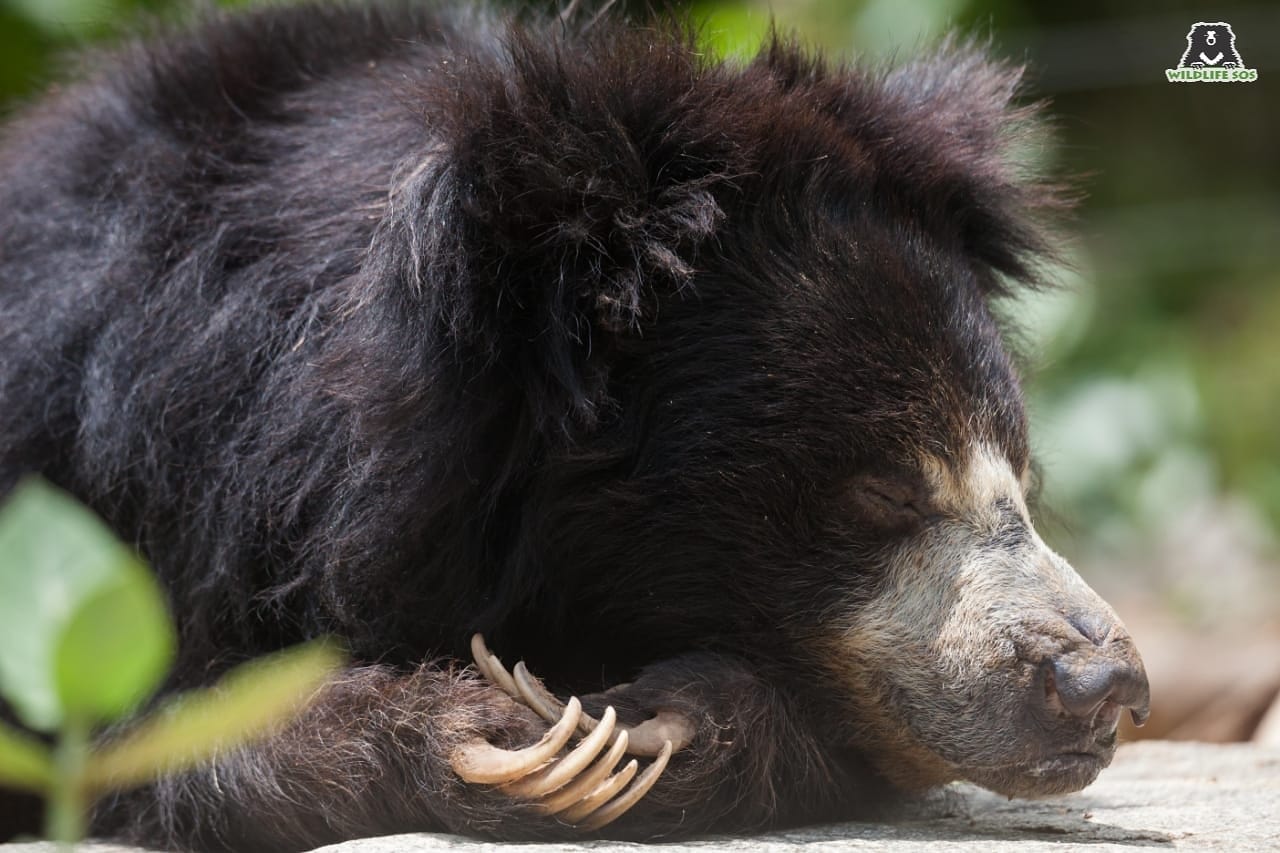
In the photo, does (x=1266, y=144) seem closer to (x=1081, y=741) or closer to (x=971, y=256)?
(x=971, y=256)

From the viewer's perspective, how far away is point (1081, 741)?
8.42ft

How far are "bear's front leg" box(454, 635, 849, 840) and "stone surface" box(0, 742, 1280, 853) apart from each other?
2.8 inches

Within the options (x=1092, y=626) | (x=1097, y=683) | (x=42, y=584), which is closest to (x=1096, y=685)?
(x=1097, y=683)

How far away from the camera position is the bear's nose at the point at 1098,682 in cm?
250

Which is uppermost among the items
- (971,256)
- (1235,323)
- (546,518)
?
(971,256)

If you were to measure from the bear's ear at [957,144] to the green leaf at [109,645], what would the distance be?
7.97 ft

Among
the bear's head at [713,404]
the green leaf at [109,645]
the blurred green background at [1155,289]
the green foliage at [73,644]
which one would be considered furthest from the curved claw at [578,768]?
the blurred green background at [1155,289]

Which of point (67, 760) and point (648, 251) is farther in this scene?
point (648, 251)

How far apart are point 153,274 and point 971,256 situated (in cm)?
174

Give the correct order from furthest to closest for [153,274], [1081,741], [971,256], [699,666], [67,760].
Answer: [971,256] → [153,274] → [699,666] → [1081,741] → [67,760]

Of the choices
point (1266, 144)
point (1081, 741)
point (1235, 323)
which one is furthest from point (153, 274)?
point (1266, 144)

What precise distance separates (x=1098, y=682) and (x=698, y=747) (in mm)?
655

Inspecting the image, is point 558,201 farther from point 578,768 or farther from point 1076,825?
point 1076,825

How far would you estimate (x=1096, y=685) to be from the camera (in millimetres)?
2496
